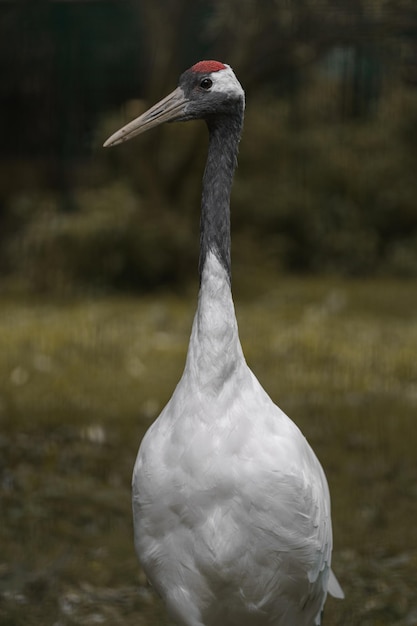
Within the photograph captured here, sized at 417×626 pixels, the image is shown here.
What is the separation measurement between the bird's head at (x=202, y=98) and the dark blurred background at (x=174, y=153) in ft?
17.0

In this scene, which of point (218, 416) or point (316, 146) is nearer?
point (218, 416)

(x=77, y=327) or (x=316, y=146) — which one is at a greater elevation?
(x=316, y=146)

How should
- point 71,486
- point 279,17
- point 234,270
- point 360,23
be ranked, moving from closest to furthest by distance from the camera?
point 71,486 → point 360,23 → point 279,17 → point 234,270

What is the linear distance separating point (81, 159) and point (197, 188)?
1.09 m

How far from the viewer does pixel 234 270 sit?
31.1 ft

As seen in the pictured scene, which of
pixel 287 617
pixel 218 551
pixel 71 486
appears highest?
pixel 218 551

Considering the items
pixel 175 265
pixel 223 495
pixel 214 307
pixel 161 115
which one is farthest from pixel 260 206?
pixel 223 495

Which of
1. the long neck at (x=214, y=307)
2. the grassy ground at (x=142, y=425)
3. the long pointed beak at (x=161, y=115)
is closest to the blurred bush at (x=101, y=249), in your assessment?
the grassy ground at (x=142, y=425)

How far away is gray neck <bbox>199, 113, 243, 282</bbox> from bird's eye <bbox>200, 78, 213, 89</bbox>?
0.09m

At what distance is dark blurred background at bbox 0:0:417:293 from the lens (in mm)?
8820

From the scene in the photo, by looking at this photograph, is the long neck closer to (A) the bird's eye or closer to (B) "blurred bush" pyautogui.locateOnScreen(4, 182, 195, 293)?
(A) the bird's eye

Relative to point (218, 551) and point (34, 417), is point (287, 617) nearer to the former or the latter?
point (218, 551)

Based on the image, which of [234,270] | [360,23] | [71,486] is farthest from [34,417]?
[234,270]

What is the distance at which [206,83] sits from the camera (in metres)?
2.88
